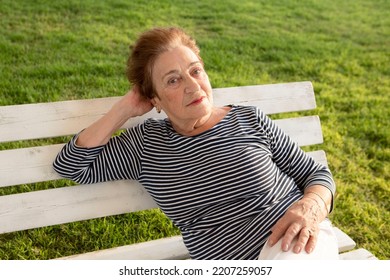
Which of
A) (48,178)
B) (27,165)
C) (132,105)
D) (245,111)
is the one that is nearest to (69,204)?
(48,178)

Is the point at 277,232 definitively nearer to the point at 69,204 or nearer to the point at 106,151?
the point at 106,151

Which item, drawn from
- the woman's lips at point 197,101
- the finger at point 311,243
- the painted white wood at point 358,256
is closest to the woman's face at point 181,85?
the woman's lips at point 197,101

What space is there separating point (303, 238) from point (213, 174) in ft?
1.57

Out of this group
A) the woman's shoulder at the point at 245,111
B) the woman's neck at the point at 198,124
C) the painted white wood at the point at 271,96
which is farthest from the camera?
the painted white wood at the point at 271,96

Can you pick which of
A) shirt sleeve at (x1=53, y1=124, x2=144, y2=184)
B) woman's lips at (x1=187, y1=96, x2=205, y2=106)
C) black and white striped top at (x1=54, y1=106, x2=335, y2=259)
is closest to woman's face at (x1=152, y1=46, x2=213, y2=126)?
woman's lips at (x1=187, y1=96, x2=205, y2=106)

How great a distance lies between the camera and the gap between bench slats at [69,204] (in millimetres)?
2332

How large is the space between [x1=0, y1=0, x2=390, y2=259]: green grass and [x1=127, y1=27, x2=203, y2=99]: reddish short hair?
1.12m

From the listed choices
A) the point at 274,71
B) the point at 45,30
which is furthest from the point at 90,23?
the point at 274,71

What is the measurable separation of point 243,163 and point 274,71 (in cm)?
372

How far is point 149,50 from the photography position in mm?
2344

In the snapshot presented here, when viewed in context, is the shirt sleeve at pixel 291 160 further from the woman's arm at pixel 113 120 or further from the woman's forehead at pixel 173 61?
the woman's arm at pixel 113 120

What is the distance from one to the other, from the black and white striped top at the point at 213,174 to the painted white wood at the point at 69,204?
0.10 metres

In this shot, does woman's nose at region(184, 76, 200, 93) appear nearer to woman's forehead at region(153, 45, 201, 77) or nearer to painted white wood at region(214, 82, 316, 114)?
woman's forehead at region(153, 45, 201, 77)

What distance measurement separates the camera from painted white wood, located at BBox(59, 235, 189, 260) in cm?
249
